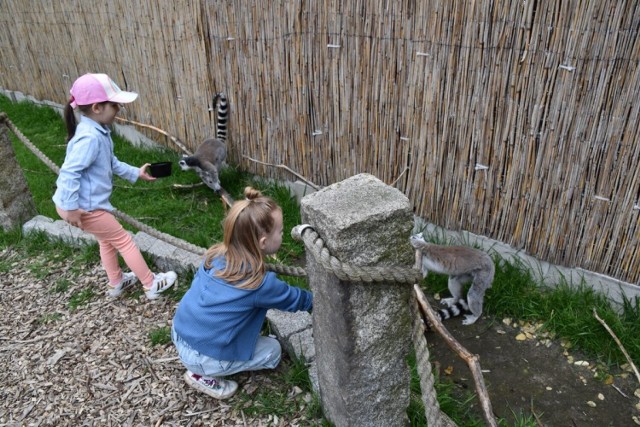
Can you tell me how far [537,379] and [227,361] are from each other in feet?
6.21

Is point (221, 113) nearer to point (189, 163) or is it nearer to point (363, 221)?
point (189, 163)

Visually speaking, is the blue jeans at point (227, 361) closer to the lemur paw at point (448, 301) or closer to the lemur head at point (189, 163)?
the lemur paw at point (448, 301)

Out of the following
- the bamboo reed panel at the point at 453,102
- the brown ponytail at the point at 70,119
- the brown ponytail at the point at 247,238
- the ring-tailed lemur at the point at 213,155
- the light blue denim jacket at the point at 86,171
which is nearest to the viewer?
the brown ponytail at the point at 247,238

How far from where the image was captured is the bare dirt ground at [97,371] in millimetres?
2729

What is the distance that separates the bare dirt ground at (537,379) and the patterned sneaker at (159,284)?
1965 mm

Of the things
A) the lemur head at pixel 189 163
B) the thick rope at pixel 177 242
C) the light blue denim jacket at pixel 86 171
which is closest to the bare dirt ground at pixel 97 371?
the thick rope at pixel 177 242

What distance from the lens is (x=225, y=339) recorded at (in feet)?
8.38

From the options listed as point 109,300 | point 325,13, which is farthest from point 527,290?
point 109,300

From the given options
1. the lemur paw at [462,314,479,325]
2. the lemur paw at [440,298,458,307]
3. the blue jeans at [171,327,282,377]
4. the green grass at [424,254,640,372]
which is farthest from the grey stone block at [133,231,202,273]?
the green grass at [424,254,640,372]

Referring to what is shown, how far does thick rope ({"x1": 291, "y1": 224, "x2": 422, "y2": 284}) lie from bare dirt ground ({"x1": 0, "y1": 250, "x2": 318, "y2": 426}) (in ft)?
3.82

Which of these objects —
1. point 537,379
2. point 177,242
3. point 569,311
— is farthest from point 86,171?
point 569,311

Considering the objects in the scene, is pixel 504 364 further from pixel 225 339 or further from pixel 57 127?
pixel 57 127

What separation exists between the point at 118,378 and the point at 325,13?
10.1 feet

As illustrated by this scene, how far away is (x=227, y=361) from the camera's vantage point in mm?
2668
